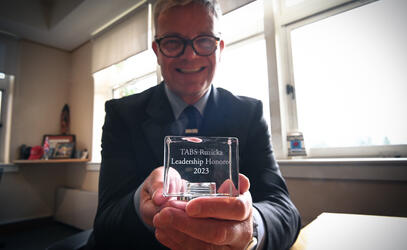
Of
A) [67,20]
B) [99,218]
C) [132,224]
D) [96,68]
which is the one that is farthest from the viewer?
[96,68]

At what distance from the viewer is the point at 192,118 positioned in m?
0.64

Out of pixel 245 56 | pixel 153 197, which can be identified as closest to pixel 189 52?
pixel 153 197

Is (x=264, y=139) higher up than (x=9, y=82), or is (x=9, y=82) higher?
(x=9, y=82)

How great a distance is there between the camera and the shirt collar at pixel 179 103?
0.64 metres

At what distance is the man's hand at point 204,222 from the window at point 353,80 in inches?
37.4

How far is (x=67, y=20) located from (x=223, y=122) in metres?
1.95

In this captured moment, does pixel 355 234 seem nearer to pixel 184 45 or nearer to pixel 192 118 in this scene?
pixel 192 118

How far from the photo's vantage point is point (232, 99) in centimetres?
68

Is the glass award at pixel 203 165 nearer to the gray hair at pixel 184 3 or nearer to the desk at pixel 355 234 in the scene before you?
the desk at pixel 355 234

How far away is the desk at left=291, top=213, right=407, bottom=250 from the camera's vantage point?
13.7 inches

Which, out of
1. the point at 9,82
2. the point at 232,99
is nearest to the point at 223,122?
the point at 232,99

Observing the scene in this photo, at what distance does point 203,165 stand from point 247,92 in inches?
38.0

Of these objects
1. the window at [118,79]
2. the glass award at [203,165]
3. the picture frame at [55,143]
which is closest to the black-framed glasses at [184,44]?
the glass award at [203,165]

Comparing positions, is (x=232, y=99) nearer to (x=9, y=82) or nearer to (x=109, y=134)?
(x=109, y=134)
